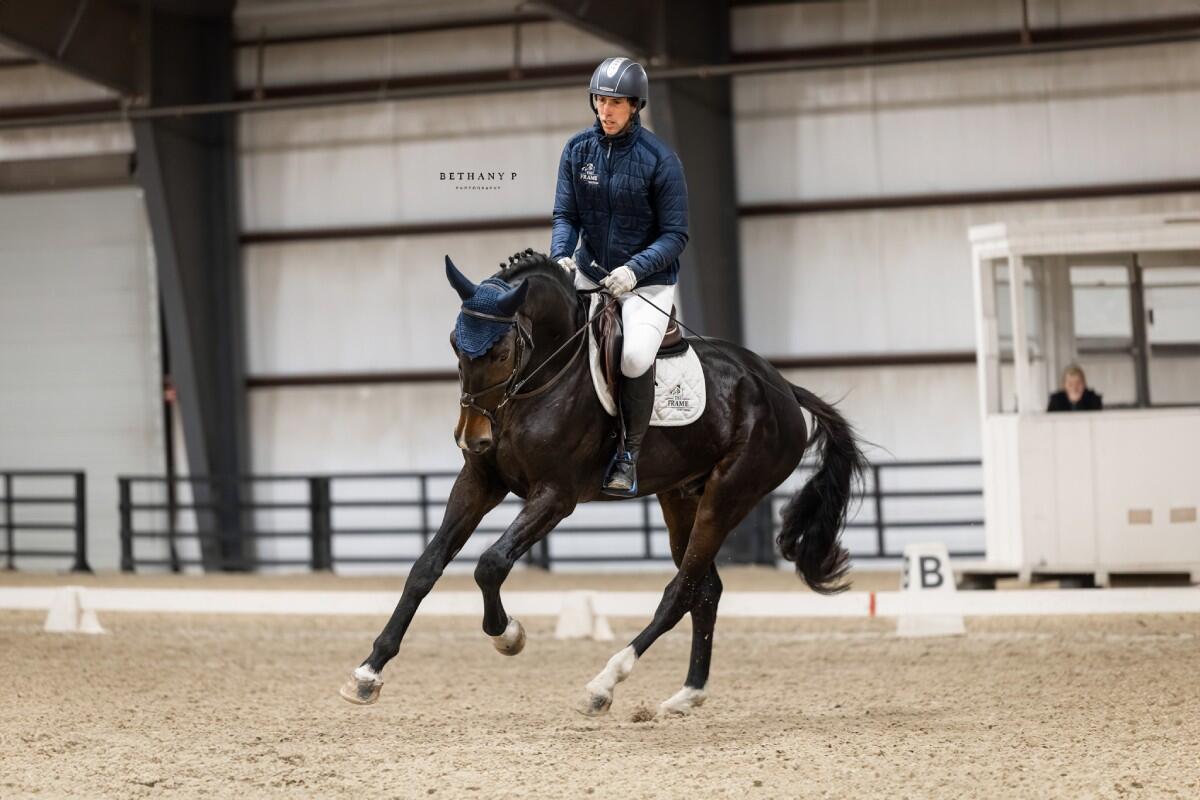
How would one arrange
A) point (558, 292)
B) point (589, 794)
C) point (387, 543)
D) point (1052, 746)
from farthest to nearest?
point (387, 543) → point (558, 292) → point (1052, 746) → point (589, 794)

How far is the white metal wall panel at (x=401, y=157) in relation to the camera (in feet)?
45.4

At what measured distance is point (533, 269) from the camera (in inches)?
196

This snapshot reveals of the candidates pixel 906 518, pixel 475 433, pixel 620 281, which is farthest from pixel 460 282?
pixel 906 518

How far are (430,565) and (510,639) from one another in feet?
1.21

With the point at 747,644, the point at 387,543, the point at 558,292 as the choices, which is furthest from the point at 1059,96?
the point at 558,292

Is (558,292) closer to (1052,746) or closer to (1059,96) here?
(1052,746)

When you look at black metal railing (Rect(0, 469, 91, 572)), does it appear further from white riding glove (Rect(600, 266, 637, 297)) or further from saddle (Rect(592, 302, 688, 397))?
white riding glove (Rect(600, 266, 637, 297))

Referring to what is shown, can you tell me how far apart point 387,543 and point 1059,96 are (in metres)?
7.15

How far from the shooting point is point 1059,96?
12.5 meters

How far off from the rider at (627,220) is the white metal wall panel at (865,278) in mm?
8016

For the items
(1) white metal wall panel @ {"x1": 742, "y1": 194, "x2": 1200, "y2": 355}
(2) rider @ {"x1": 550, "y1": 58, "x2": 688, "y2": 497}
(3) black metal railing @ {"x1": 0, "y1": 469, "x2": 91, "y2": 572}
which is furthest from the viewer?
(3) black metal railing @ {"x1": 0, "y1": 469, "x2": 91, "y2": 572}

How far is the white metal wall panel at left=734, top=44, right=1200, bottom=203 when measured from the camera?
40.5 ft

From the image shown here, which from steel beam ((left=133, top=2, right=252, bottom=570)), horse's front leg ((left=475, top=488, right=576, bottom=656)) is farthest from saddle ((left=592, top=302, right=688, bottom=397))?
steel beam ((left=133, top=2, right=252, bottom=570))

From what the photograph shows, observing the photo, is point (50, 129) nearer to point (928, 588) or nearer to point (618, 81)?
point (928, 588)
